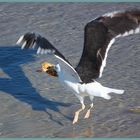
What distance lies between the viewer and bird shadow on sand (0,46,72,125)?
5.13 metres

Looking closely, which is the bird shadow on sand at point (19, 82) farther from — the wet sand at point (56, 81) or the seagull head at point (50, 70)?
the seagull head at point (50, 70)

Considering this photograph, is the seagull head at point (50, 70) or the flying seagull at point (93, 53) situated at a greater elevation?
the flying seagull at point (93, 53)

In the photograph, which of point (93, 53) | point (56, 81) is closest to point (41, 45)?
point (93, 53)

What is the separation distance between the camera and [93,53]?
16.3 ft

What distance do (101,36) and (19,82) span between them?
935 mm

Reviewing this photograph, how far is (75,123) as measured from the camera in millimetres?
4840

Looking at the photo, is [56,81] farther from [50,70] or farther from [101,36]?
[101,36]

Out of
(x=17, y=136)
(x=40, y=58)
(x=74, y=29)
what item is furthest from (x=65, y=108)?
(x=74, y=29)

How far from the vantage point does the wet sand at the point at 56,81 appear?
4762mm

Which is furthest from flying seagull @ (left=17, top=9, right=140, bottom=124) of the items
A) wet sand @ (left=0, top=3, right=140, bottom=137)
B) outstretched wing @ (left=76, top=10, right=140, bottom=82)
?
wet sand @ (left=0, top=3, right=140, bottom=137)

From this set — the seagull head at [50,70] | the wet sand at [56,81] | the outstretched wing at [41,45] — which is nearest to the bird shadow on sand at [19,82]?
the wet sand at [56,81]

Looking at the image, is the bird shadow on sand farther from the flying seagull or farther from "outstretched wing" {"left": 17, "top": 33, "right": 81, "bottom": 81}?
"outstretched wing" {"left": 17, "top": 33, "right": 81, "bottom": 81}

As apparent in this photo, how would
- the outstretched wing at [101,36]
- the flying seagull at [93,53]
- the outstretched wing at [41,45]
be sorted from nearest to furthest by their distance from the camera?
the outstretched wing at [41,45]
the flying seagull at [93,53]
the outstretched wing at [101,36]

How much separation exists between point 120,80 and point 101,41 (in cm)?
58
